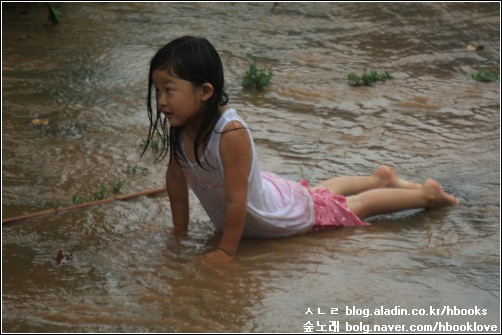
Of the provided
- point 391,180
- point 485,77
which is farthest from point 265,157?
point 485,77

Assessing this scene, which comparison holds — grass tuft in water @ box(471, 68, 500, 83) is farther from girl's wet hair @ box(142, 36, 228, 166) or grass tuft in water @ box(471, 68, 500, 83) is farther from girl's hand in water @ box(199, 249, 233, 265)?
girl's hand in water @ box(199, 249, 233, 265)

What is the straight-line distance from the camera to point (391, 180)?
490cm

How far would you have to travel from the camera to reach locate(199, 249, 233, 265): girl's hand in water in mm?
3975

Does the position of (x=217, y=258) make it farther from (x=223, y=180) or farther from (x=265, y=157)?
(x=265, y=157)

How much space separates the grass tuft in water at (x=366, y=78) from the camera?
6.97 metres

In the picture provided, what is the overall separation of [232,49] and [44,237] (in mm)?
4138

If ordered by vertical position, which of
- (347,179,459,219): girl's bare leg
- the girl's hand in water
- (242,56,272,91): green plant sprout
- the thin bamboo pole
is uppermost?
(242,56,272,91): green plant sprout

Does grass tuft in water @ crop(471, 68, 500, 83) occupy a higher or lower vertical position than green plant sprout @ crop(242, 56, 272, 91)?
higher

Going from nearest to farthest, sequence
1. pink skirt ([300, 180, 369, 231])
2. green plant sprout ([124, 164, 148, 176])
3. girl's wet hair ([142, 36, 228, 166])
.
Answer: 1. girl's wet hair ([142, 36, 228, 166])
2. pink skirt ([300, 180, 369, 231])
3. green plant sprout ([124, 164, 148, 176])

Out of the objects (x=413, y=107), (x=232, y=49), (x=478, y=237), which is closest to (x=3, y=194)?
(x=478, y=237)

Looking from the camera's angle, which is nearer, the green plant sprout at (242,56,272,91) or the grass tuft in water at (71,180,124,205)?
the grass tuft in water at (71,180,124,205)

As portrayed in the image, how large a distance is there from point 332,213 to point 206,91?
1.05 metres

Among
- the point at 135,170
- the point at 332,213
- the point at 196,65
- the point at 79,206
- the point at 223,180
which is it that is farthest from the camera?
the point at 135,170

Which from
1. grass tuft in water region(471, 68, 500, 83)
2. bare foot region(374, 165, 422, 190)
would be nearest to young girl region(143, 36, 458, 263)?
bare foot region(374, 165, 422, 190)
